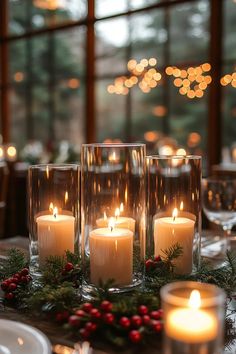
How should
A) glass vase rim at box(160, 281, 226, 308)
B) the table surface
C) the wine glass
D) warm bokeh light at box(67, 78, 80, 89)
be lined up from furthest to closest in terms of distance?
warm bokeh light at box(67, 78, 80, 89) → the wine glass → the table surface → glass vase rim at box(160, 281, 226, 308)

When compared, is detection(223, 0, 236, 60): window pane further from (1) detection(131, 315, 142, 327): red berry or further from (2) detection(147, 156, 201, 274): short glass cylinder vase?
(1) detection(131, 315, 142, 327): red berry

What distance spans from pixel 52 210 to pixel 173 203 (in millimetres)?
238

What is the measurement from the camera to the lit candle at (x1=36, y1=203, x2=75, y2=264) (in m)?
0.99

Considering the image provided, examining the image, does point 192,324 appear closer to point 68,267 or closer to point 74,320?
point 74,320

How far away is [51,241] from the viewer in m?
0.99

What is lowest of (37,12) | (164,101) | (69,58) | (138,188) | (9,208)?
(9,208)

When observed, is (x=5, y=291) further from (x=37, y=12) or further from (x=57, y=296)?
(x=37, y=12)

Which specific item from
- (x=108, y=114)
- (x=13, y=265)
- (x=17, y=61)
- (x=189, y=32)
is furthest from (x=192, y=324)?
(x=17, y=61)

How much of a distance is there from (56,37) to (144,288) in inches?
263

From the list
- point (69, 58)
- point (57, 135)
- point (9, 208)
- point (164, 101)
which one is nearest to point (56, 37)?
point (69, 58)

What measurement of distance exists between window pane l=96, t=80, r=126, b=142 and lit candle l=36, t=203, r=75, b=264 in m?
5.53

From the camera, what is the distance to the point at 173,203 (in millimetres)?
1006

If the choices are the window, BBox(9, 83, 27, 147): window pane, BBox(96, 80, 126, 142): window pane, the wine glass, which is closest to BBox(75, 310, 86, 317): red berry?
the wine glass

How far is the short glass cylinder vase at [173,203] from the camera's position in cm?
99
